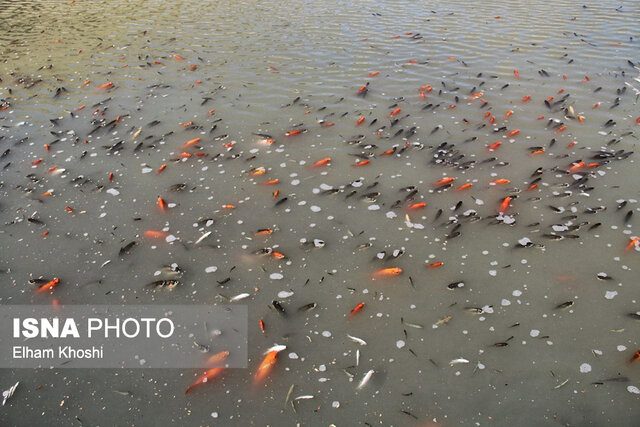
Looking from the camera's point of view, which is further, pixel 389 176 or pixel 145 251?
pixel 389 176

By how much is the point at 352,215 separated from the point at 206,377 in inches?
139

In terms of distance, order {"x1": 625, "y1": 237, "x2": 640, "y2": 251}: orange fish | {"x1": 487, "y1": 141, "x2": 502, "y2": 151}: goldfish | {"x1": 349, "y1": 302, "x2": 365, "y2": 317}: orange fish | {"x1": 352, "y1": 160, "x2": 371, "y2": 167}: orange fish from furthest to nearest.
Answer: {"x1": 487, "y1": 141, "x2": 502, "y2": 151}: goldfish → {"x1": 352, "y1": 160, "x2": 371, "y2": 167}: orange fish → {"x1": 625, "y1": 237, "x2": 640, "y2": 251}: orange fish → {"x1": 349, "y1": 302, "x2": 365, "y2": 317}: orange fish

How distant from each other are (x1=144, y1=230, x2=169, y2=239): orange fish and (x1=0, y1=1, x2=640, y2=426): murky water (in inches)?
5.6

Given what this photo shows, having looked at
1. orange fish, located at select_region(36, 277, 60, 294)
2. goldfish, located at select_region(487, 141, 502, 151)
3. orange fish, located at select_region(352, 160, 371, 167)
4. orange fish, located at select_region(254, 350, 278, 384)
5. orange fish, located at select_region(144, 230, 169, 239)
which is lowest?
orange fish, located at select_region(254, 350, 278, 384)

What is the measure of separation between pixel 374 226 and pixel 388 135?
10.2 feet

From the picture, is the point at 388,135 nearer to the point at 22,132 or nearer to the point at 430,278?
the point at 430,278

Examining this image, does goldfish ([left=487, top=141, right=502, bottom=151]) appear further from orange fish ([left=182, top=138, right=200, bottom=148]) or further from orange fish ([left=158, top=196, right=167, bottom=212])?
orange fish ([left=158, top=196, right=167, bottom=212])

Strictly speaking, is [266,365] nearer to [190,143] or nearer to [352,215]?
[352,215]

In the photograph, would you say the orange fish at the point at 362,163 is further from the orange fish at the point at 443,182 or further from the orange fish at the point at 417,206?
the orange fish at the point at 417,206

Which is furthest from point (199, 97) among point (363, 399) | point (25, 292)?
point (363, 399)

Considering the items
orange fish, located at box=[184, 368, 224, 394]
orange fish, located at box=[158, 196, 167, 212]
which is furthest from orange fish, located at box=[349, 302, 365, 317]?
orange fish, located at box=[158, 196, 167, 212]

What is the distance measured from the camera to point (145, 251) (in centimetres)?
695

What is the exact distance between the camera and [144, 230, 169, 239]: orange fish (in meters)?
7.21

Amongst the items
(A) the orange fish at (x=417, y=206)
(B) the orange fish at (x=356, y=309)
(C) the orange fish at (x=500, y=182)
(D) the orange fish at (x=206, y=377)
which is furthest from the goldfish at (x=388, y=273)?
(C) the orange fish at (x=500, y=182)
